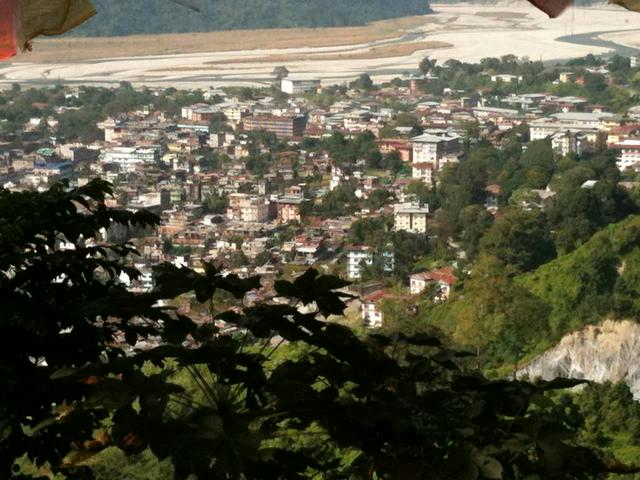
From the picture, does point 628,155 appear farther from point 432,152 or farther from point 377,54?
point 377,54

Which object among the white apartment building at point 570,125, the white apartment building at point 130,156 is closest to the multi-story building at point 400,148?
the white apartment building at point 570,125

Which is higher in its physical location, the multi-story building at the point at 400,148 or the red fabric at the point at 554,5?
the red fabric at the point at 554,5

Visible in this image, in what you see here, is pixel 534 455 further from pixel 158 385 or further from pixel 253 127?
pixel 253 127

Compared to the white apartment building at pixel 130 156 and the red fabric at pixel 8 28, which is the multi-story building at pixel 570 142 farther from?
the red fabric at pixel 8 28

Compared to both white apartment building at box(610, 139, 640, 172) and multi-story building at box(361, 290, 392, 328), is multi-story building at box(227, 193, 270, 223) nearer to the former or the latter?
multi-story building at box(361, 290, 392, 328)

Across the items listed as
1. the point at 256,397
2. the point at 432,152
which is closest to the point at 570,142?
the point at 432,152

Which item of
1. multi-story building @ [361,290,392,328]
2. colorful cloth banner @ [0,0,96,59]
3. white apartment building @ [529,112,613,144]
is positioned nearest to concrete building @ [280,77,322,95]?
white apartment building @ [529,112,613,144]

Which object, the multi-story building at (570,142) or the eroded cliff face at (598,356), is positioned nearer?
the eroded cliff face at (598,356)

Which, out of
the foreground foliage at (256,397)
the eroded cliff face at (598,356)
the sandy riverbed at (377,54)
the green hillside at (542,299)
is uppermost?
the foreground foliage at (256,397)
